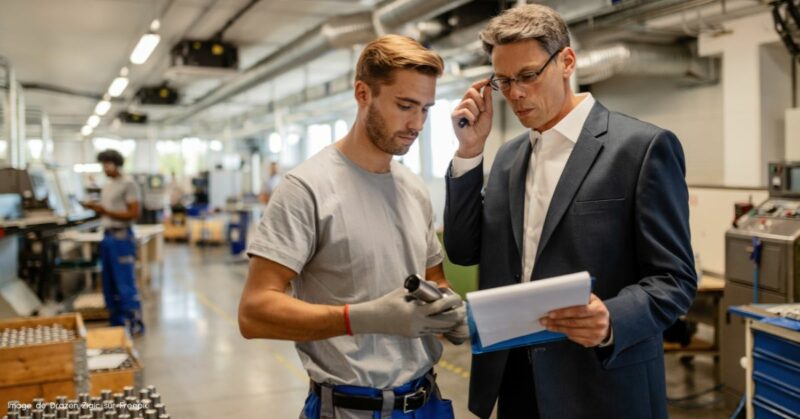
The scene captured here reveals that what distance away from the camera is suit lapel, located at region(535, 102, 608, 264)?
1.44m

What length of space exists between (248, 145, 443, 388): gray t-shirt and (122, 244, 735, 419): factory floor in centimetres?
276

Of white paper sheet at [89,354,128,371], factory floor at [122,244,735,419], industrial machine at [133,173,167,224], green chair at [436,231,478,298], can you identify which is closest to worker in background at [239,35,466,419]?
white paper sheet at [89,354,128,371]

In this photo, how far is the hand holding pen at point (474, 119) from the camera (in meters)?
1.61

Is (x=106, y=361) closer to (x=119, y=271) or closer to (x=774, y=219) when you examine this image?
(x=119, y=271)

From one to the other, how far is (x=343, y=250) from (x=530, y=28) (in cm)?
65

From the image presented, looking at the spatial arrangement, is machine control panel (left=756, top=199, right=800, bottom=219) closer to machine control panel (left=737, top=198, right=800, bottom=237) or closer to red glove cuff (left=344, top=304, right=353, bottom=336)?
machine control panel (left=737, top=198, right=800, bottom=237)

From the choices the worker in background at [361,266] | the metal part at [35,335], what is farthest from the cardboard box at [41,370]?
the worker in background at [361,266]

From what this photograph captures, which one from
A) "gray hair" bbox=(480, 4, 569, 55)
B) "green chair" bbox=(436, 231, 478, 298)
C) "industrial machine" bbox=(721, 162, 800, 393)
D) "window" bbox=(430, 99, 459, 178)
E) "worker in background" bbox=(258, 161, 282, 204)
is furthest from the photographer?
"window" bbox=(430, 99, 459, 178)

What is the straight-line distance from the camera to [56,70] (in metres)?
11.9

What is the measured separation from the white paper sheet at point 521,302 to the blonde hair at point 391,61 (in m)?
0.54

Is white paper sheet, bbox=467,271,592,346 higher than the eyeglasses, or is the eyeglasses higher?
the eyeglasses

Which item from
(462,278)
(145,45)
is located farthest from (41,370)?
(145,45)

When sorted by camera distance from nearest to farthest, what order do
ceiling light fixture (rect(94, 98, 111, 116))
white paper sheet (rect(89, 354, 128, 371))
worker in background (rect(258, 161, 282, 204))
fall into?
white paper sheet (rect(89, 354, 128, 371)), worker in background (rect(258, 161, 282, 204)), ceiling light fixture (rect(94, 98, 111, 116))

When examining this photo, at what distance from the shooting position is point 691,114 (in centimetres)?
734
